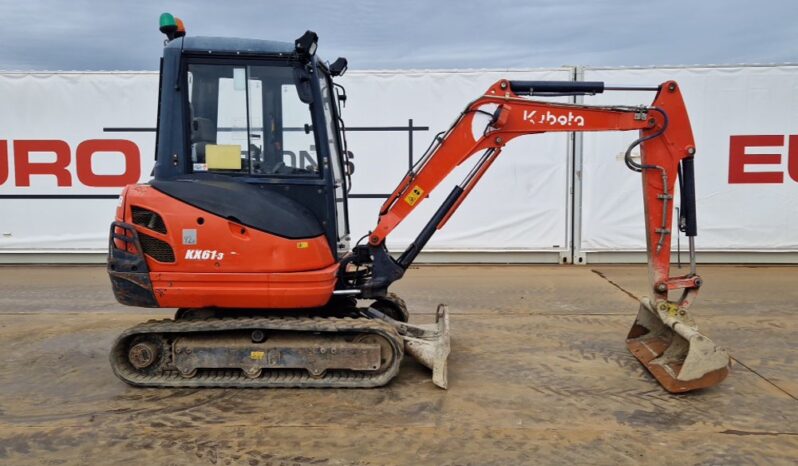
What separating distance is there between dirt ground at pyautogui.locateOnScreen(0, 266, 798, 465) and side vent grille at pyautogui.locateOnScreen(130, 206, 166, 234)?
1215 mm

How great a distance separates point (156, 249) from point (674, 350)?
4057mm

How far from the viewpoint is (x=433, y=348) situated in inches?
179

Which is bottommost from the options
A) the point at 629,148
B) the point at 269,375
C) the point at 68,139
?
the point at 269,375

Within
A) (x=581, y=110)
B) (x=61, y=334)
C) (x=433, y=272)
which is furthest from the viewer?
(x=433, y=272)

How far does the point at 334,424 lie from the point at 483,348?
2056 millimetres

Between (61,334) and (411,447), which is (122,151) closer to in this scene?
(61,334)

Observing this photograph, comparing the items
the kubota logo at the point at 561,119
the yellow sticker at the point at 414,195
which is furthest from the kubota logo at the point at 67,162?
the kubota logo at the point at 561,119

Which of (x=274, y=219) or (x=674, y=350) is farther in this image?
(x=674, y=350)

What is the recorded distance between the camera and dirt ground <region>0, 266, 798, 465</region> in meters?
3.46

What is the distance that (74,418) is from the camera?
3.96m

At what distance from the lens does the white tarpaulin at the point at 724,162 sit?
375 inches

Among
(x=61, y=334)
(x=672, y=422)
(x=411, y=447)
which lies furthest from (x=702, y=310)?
(x=61, y=334)

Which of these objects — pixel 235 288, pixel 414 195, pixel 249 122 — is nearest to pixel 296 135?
Result: pixel 249 122

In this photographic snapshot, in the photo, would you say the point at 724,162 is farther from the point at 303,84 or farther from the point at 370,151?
the point at 303,84
